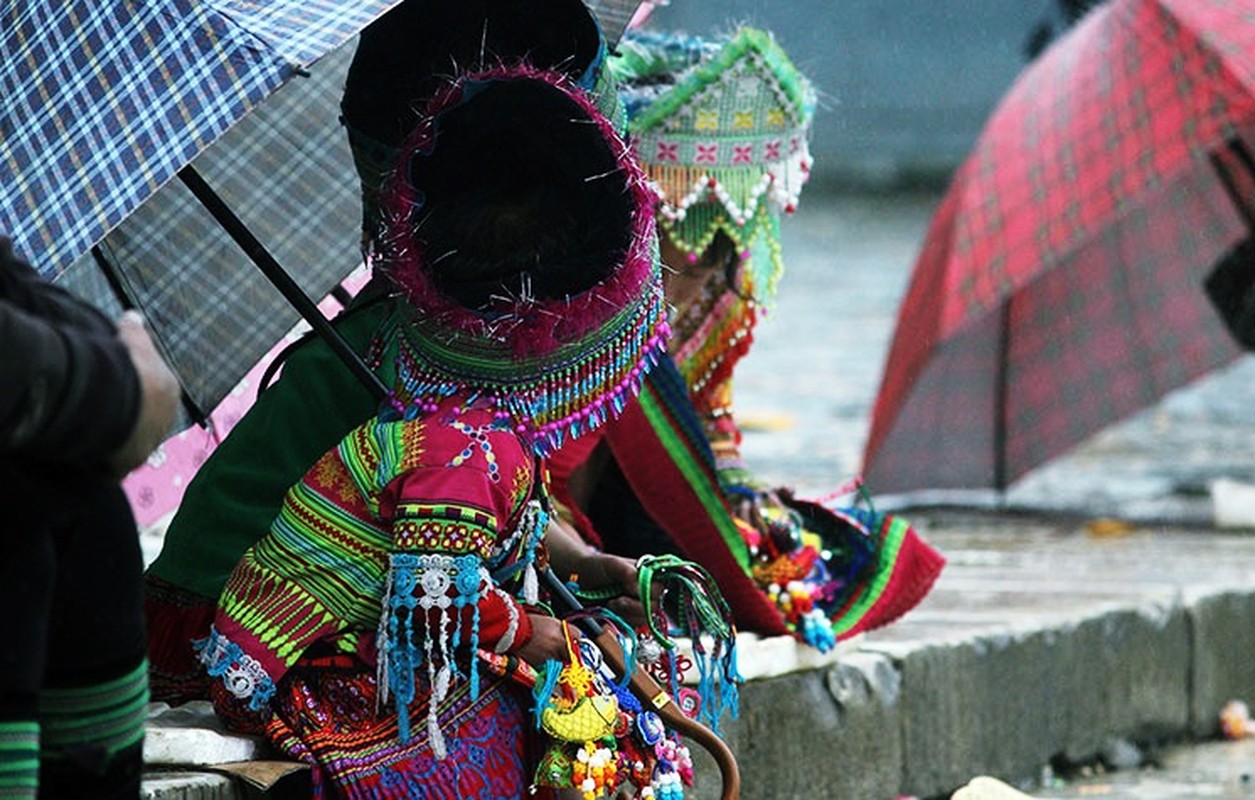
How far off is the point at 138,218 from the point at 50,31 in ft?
2.65

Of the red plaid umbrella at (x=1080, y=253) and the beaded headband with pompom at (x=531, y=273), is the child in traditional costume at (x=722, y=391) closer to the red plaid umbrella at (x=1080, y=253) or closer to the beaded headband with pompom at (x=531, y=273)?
the beaded headband with pompom at (x=531, y=273)

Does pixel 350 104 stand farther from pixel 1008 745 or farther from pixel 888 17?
pixel 888 17

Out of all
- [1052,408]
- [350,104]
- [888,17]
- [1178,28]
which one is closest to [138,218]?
[350,104]

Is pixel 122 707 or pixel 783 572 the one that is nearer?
pixel 122 707

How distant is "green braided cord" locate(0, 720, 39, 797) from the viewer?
2.70 meters

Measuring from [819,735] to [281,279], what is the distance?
1542 millimetres

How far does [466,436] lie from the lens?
343 centimetres

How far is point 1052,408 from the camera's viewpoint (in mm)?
7789

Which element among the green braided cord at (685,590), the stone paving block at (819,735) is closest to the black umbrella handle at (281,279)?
the green braided cord at (685,590)

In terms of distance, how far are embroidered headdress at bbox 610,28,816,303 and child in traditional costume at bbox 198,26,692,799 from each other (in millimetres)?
1123

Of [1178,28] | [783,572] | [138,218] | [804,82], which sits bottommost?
[783,572]

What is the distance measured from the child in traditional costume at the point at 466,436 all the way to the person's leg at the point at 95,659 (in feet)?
1.79

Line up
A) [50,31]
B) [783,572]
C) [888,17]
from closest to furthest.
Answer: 1. [50,31]
2. [783,572]
3. [888,17]

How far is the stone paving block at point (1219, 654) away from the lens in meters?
6.20
